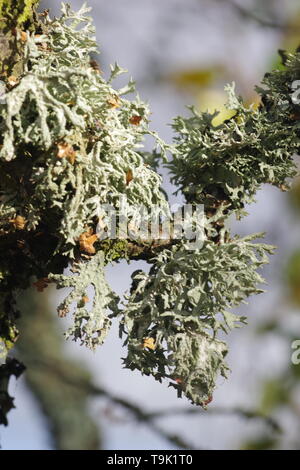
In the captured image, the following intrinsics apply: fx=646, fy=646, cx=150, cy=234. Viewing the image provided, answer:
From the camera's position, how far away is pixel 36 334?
2.85m

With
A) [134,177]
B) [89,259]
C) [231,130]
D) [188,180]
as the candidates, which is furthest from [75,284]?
[231,130]

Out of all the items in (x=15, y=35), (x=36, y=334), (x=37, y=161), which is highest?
(x=36, y=334)

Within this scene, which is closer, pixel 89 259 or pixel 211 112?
pixel 89 259

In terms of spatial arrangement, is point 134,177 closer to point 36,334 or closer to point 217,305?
point 217,305

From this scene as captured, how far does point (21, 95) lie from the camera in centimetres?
119

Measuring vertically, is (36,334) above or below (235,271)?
above

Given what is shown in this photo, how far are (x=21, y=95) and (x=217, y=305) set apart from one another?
0.60m
